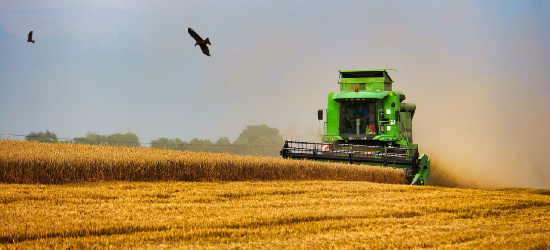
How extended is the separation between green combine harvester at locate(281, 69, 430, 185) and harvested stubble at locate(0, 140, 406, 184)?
2.21 meters

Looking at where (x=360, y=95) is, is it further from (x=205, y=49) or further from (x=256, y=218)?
(x=256, y=218)

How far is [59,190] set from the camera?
967 centimetres

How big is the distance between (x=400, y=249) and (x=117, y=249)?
2776mm

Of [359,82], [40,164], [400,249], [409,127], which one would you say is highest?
[359,82]

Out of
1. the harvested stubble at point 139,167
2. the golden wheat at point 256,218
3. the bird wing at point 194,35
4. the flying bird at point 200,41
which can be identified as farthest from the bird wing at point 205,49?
the golden wheat at point 256,218

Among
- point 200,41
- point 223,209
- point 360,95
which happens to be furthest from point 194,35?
point 360,95

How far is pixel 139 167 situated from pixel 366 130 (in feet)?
26.8

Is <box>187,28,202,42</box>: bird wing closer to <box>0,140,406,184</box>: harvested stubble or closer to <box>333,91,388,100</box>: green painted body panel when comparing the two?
<box>0,140,406,184</box>: harvested stubble

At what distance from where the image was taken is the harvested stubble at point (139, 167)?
11.0m

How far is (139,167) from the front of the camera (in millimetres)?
11820

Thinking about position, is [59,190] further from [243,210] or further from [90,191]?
[243,210]

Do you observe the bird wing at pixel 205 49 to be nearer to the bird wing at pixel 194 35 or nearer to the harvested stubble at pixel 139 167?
the bird wing at pixel 194 35

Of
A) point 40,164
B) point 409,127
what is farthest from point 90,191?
point 409,127

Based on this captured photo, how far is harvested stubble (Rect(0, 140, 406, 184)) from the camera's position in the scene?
11.0m
